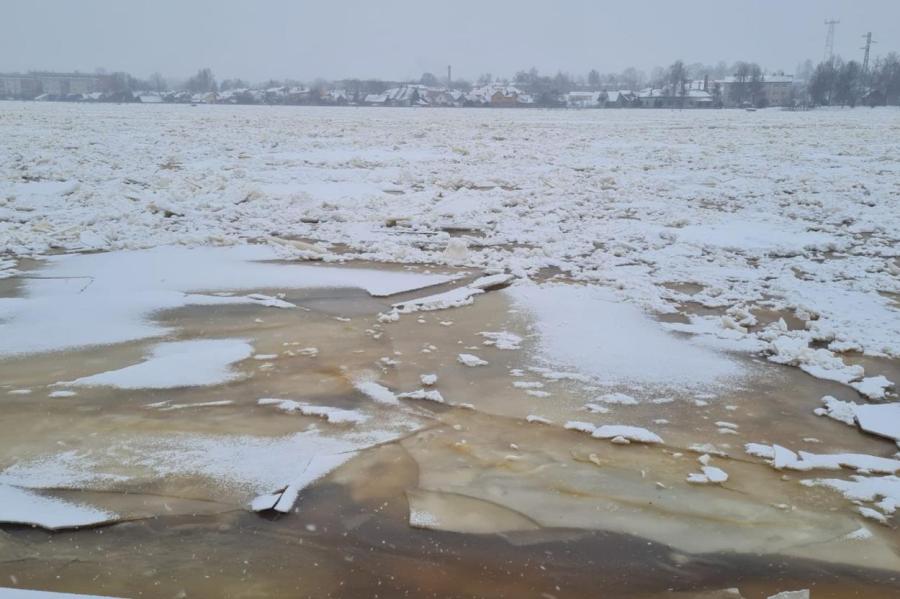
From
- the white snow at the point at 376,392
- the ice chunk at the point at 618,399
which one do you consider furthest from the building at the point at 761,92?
the white snow at the point at 376,392

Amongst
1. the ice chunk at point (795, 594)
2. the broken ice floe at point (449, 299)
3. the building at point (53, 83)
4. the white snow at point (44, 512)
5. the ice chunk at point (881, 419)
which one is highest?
the building at point (53, 83)

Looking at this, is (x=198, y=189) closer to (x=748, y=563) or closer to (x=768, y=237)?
(x=768, y=237)

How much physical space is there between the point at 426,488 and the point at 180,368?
2156 millimetres

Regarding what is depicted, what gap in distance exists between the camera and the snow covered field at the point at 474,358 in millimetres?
3193

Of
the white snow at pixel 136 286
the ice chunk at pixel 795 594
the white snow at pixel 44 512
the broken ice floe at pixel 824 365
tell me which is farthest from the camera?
the white snow at pixel 136 286

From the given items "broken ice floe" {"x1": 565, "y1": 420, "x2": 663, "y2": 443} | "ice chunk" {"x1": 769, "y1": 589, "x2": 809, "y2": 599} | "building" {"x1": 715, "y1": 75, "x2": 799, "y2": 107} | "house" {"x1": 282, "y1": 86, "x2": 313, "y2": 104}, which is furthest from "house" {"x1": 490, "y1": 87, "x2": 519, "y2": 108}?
"ice chunk" {"x1": 769, "y1": 589, "x2": 809, "y2": 599}

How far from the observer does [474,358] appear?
4.79 m

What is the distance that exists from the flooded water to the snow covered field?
0.02 m

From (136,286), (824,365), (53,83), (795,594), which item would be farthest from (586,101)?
(53,83)

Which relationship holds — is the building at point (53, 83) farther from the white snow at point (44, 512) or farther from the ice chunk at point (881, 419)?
the ice chunk at point (881, 419)

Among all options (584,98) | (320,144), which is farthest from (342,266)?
(584,98)

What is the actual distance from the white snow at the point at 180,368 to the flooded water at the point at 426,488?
0.11m

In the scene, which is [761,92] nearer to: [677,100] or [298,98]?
[677,100]

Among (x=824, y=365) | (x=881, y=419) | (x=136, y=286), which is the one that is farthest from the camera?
(x=136, y=286)
